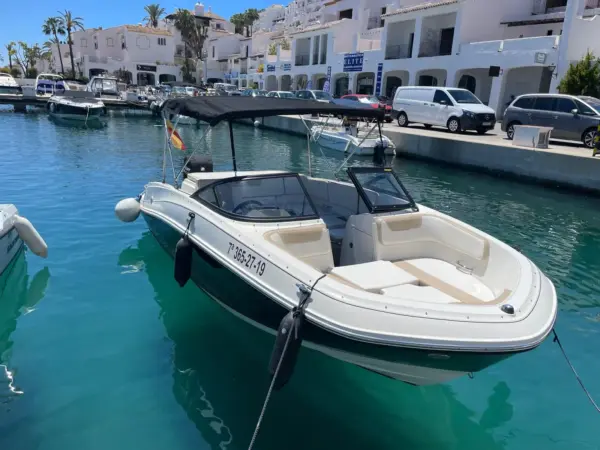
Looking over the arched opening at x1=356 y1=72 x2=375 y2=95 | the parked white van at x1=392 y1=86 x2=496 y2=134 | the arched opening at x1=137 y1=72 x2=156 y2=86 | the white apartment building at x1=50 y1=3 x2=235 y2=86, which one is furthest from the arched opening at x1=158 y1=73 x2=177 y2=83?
the parked white van at x1=392 y1=86 x2=496 y2=134

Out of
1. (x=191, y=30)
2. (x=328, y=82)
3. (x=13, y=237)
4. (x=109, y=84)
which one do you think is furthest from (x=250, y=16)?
(x=13, y=237)

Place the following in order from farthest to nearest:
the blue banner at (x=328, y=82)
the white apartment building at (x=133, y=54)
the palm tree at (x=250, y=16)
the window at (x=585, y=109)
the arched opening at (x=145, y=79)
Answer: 1. the palm tree at (x=250, y=16)
2. the arched opening at (x=145, y=79)
3. the white apartment building at (x=133, y=54)
4. the blue banner at (x=328, y=82)
5. the window at (x=585, y=109)

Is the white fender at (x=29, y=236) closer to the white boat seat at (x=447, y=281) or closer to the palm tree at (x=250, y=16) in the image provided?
the white boat seat at (x=447, y=281)

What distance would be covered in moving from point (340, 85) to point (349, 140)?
20.6 metres

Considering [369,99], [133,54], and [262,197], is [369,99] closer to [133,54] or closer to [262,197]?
[262,197]

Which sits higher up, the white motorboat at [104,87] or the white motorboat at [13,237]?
the white motorboat at [104,87]

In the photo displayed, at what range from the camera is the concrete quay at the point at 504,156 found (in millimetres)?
13539

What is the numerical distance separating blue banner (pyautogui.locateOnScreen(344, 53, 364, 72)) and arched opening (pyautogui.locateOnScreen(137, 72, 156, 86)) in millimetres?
36362

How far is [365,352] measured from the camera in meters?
3.65

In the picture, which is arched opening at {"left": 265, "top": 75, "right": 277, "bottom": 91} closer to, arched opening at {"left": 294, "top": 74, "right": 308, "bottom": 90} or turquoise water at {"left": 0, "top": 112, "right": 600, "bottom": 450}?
arched opening at {"left": 294, "top": 74, "right": 308, "bottom": 90}

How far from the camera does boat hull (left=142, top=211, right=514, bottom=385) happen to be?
3.46 metres

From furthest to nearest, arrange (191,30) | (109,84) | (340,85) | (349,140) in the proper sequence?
(191,30) < (109,84) < (340,85) < (349,140)

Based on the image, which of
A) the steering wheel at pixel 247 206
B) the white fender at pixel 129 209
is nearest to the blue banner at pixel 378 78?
the white fender at pixel 129 209

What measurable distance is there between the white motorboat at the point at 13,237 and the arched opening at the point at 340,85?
32.6 m
